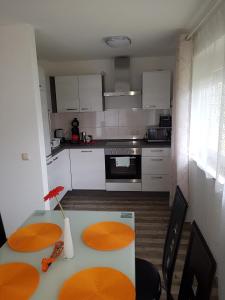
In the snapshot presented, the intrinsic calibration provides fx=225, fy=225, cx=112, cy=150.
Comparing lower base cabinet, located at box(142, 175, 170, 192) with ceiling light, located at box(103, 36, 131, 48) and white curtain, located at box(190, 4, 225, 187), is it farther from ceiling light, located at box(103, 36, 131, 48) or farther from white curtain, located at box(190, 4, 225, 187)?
ceiling light, located at box(103, 36, 131, 48)

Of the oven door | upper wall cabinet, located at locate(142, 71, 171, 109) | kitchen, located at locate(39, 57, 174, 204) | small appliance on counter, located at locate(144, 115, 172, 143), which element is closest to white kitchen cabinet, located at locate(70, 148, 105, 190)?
kitchen, located at locate(39, 57, 174, 204)

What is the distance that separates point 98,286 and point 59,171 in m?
2.75

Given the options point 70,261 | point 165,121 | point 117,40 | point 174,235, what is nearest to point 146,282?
point 174,235

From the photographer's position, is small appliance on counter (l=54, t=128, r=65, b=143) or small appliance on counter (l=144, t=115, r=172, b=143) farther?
small appliance on counter (l=54, t=128, r=65, b=143)

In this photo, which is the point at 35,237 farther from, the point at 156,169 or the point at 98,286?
the point at 156,169

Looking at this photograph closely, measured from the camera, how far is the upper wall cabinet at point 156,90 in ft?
12.6

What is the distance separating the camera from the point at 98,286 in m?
1.03

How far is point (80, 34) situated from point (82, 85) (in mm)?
1378

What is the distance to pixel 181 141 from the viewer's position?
2803 mm

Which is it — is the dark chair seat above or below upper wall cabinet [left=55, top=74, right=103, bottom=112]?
below

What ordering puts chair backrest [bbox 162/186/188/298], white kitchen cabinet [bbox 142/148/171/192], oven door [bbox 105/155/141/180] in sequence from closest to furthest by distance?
chair backrest [bbox 162/186/188/298] → white kitchen cabinet [bbox 142/148/171/192] → oven door [bbox 105/155/141/180]

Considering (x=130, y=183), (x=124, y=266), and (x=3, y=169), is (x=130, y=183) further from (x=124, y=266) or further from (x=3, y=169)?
(x=124, y=266)

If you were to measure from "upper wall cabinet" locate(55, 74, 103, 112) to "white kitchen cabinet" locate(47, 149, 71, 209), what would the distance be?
850 millimetres

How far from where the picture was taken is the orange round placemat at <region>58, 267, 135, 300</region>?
978 millimetres
